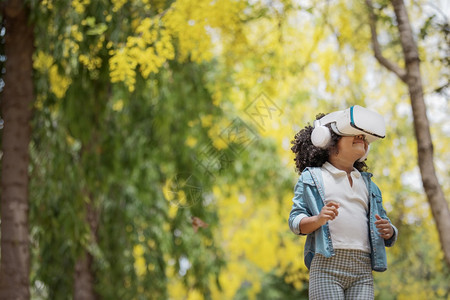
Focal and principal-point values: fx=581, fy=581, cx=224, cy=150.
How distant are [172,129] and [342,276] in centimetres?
406

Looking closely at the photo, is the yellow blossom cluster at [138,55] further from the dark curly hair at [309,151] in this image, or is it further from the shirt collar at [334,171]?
the shirt collar at [334,171]

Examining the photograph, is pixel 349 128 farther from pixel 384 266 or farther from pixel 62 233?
pixel 62 233

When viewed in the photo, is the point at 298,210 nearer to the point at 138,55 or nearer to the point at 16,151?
the point at 138,55

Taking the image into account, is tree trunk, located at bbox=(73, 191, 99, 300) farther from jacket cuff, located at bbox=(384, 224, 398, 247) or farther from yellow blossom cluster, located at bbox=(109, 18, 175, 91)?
jacket cuff, located at bbox=(384, 224, 398, 247)

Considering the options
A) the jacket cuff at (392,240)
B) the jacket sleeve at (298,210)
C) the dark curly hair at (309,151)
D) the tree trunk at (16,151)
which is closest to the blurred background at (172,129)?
the tree trunk at (16,151)

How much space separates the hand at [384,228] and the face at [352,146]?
241mm

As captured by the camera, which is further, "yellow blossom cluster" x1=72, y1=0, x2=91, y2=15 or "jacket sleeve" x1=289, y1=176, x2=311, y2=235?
"yellow blossom cluster" x1=72, y1=0, x2=91, y2=15

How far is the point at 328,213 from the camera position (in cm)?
186

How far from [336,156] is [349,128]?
0.13 metres

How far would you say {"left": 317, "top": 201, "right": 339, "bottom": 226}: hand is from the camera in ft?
6.10

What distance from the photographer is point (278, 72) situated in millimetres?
6516

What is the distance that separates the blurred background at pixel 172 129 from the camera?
4191mm

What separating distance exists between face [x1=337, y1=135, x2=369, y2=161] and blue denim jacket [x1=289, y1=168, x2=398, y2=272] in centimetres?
12


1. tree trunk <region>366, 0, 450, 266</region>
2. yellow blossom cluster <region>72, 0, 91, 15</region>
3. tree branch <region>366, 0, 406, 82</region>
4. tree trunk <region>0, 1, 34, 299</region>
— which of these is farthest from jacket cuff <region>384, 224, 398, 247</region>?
tree trunk <region>0, 1, 34, 299</region>
